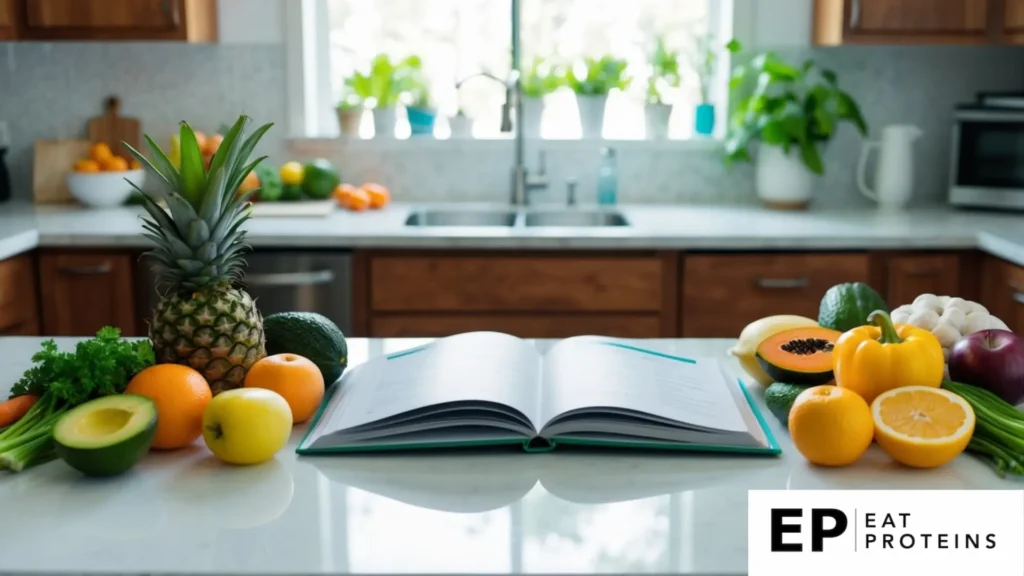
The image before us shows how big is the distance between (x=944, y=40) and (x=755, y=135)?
0.66m

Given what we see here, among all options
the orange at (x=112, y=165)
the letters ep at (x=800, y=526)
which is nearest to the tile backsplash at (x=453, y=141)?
the orange at (x=112, y=165)

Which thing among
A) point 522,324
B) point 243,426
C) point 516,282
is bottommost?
point 522,324

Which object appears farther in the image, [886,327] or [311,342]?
[311,342]

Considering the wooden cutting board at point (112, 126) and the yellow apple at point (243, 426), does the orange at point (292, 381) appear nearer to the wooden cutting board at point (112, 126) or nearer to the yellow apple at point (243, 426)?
the yellow apple at point (243, 426)

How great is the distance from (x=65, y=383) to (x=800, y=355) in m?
0.99

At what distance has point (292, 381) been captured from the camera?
141cm

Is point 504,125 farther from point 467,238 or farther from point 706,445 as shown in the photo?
point 706,445

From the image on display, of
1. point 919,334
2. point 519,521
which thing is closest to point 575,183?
point 919,334

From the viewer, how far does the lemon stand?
360cm

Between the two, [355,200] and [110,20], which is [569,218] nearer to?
[355,200]

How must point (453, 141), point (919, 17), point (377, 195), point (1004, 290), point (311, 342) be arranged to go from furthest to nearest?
1. point (453, 141)
2. point (377, 195)
3. point (919, 17)
4. point (1004, 290)
5. point (311, 342)

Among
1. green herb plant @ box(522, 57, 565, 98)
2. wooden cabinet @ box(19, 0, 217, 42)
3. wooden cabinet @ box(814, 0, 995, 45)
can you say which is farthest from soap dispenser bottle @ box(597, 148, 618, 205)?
wooden cabinet @ box(19, 0, 217, 42)

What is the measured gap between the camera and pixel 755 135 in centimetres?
359

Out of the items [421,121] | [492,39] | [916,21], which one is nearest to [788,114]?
[916,21]
